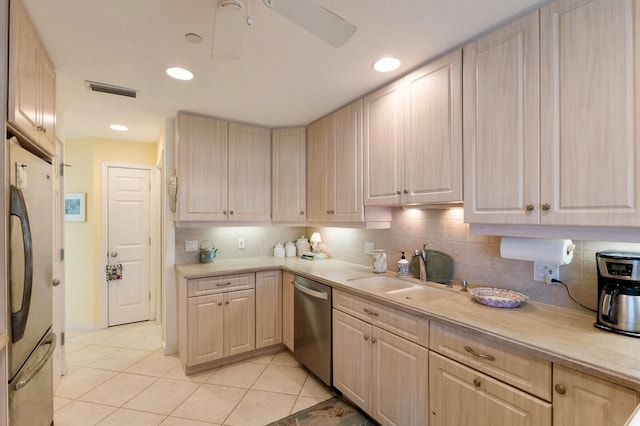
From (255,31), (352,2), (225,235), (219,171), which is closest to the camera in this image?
(352,2)

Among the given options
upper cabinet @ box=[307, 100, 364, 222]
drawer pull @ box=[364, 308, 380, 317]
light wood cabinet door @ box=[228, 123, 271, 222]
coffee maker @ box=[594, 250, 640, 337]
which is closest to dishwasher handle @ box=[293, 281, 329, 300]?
drawer pull @ box=[364, 308, 380, 317]

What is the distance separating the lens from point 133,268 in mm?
4062

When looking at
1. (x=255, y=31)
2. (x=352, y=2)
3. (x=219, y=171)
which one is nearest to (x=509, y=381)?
(x=352, y=2)

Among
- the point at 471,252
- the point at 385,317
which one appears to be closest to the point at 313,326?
the point at 385,317

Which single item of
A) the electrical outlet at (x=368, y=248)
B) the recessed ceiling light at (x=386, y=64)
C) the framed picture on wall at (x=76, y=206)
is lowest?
the electrical outlet at (x=368, y=248)

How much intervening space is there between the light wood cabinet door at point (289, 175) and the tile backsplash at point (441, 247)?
1.48 ft

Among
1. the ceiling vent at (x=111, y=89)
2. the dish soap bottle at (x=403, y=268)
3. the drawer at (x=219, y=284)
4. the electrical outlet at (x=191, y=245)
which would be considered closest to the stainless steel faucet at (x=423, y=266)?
the dish soap bottle at (x=403, y=268)

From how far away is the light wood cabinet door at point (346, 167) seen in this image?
2602 mm

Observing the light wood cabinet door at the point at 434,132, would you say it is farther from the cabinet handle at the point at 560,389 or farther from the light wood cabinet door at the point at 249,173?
the light wood cabinet door at the point at 249,173

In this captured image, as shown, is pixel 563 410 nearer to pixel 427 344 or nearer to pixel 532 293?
pixel 427 344

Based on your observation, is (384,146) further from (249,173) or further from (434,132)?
(249,173)

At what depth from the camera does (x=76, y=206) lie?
3.80m

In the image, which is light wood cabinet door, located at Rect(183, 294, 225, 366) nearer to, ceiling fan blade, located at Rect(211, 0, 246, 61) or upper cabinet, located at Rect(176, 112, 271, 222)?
upper cabinet, located at Rect(176, 112, 271, 222)

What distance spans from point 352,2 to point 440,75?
2.52ft
